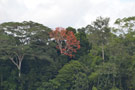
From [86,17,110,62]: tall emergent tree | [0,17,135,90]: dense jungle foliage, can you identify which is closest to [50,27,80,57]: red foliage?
[0,17,135,90]: dense jungle foliage

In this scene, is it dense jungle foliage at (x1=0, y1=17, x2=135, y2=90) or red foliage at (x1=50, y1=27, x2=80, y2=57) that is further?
red foliage at (x1=50, y1=27, x2=80, y2=57)

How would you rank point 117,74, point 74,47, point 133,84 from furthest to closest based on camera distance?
point 74,47 → point 117,74 → point 133,84

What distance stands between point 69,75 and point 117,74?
489cm

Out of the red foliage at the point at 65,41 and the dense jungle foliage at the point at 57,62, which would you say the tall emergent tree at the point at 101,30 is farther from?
the red foliage at the point at 65,41

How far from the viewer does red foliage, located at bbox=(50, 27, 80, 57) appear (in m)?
23.4

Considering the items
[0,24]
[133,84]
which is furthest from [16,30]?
[133,84]

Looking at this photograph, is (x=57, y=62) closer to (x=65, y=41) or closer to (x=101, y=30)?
(x=65, y=41)

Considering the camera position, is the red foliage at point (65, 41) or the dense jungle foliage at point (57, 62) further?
the red foliage at point (65, 41)

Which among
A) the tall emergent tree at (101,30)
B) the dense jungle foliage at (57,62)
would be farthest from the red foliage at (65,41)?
the tall emergent tree at (101,30)

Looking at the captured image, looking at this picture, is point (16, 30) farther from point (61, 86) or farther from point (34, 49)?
point (61, 86)

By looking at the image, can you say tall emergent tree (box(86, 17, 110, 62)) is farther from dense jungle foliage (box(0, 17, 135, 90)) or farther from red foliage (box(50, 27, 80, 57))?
red foliage (box(50, 27, 80, 57))

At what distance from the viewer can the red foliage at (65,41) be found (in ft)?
76.7

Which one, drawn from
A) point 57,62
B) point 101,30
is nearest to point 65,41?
point 57,62

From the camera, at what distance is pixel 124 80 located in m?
23.0
